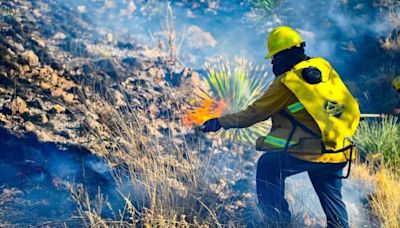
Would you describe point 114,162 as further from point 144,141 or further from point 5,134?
point 5,134

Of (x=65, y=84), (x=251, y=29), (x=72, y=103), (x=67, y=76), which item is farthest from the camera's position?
(x=251, y=29)

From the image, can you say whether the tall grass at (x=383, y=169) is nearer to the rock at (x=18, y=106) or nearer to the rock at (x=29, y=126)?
the rock at (x=29, y=126)

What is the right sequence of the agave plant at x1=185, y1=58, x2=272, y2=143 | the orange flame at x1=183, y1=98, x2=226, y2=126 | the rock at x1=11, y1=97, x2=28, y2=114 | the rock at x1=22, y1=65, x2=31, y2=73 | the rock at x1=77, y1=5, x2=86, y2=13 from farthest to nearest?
the rock at x1=77, y1=5, x2=86, y2=13
the agave plant at x1=185, y1=58, x2=272, y2=143
the orange flame at x1=183, y1=98, x2=226, y2=126
the rock at x1=22, y1=65, x2=31, y2=73
the rock at x1=11, y1=97, x2=28, y2=114

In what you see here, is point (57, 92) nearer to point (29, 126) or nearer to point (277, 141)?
point (29, 126)

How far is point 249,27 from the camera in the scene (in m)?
10.3

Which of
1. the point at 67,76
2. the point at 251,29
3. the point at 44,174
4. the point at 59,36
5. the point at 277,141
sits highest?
the point at 251,29

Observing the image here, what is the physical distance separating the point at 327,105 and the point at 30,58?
11.2ft

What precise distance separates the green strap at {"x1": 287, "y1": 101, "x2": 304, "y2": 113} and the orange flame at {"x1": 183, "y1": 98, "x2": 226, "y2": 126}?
2.28 meters

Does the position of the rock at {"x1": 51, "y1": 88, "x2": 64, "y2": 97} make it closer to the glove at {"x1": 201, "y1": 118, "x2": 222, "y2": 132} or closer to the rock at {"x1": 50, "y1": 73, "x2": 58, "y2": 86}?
the rock at {"x1": 50, "y1": 73, "x2": 58, "y2": 86}

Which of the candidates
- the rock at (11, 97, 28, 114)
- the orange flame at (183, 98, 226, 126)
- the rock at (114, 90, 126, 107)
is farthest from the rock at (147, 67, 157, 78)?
the rock at (11, 97, 28, 114)

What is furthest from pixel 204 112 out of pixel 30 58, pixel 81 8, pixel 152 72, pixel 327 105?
pixel 81 8

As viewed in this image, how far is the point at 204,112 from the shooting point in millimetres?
5746

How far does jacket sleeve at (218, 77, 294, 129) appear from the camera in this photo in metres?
3.10

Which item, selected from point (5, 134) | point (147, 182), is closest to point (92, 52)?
point (5, 134)
